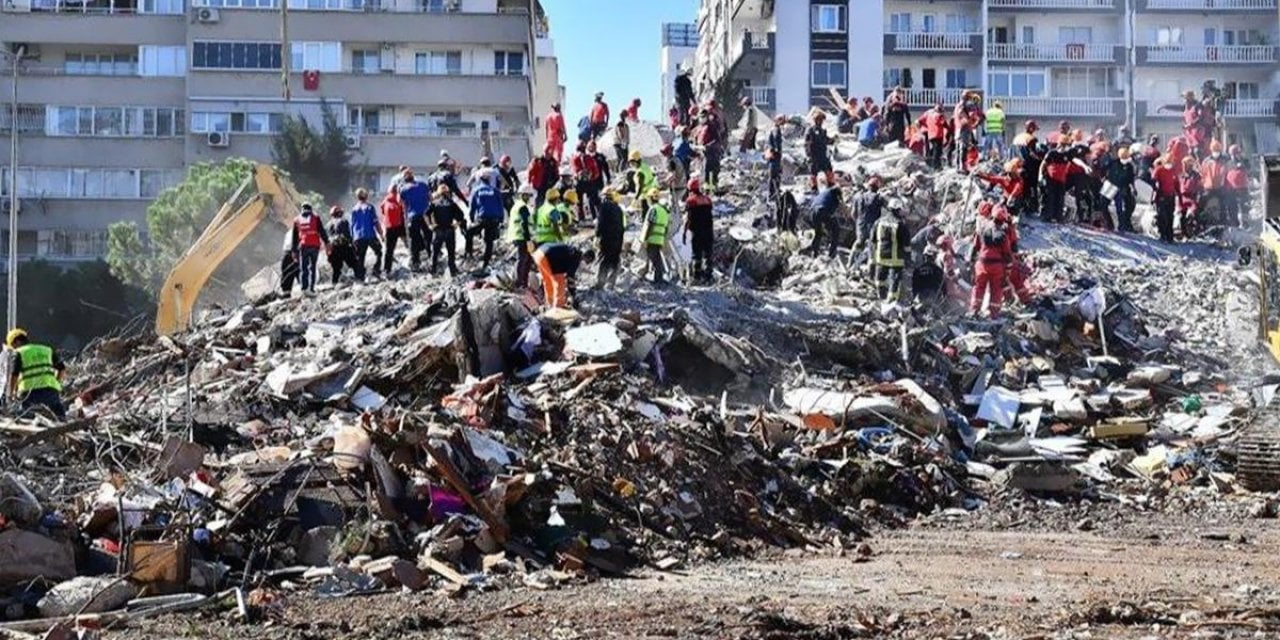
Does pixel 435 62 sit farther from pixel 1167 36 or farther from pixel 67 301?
pixel 1167 36

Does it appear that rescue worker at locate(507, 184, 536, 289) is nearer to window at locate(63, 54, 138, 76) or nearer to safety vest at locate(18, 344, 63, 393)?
safety vest at locate(18, 344, 63, 393)

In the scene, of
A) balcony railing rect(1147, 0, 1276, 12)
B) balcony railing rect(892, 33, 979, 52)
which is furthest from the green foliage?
balcony railing rect(1147, 0, 1276, 12)

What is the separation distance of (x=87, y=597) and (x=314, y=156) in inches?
1606

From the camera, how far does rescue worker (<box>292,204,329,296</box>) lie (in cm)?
2416

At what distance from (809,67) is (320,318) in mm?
39657

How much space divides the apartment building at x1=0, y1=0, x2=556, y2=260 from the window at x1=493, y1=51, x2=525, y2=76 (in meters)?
0.05

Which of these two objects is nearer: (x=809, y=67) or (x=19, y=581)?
(x=19, y=581)

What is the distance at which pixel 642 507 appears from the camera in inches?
560

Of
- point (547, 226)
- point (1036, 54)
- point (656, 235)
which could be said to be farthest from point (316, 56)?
point (547, 226)

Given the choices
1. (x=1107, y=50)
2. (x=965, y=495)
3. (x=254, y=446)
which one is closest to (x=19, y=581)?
(x=254, y=446)

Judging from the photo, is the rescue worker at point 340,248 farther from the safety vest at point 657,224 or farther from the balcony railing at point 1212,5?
the balcony railing at point 1212,5

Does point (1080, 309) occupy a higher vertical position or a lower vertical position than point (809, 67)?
lower

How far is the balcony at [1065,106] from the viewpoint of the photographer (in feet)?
197

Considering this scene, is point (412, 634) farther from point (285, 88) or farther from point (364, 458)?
point (285, 88)
